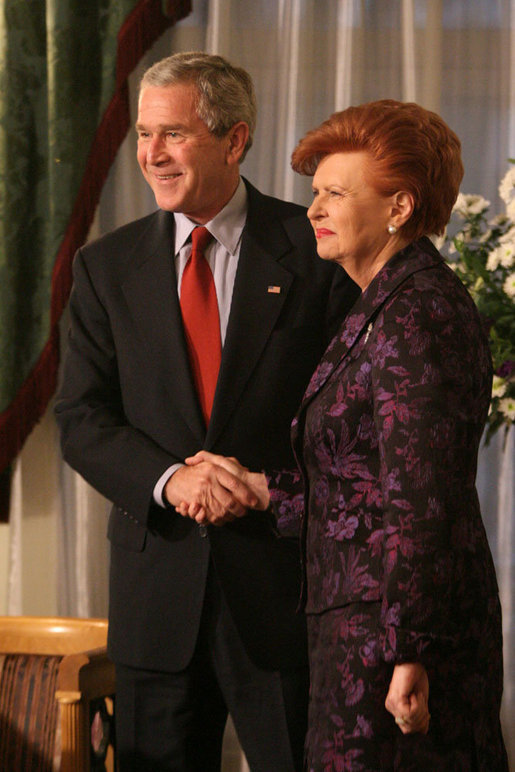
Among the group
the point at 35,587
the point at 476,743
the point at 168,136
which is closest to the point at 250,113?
the point at 168,136

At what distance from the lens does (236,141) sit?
78.7 inches

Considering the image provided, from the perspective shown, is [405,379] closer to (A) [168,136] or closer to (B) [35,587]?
(A) [168,136]

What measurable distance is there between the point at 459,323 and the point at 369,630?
47 cm

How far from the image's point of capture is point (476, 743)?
1.47 meters

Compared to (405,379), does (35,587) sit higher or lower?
lower

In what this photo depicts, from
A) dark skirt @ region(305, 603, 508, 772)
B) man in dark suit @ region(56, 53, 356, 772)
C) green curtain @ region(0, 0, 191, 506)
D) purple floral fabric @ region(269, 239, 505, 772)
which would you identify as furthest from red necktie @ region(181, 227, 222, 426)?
green curtain @ region(0, 0, 191, 506)

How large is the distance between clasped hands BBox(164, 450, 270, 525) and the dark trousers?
0.16m

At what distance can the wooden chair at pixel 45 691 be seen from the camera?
82.6 inches

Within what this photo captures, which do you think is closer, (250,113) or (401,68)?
(250,113)

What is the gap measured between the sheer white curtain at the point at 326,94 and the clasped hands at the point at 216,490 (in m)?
1.32

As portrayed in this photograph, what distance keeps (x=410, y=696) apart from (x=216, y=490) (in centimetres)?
55

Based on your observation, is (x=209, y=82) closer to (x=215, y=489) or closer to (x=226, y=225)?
(x=226, y=225)

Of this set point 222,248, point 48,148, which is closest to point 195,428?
point 222,248

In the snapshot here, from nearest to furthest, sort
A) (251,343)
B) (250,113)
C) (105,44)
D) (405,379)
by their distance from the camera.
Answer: (405,379) < (251,343) < (250,113) < (105,44)
